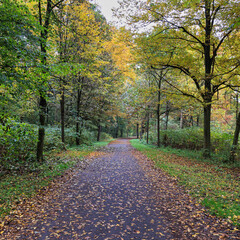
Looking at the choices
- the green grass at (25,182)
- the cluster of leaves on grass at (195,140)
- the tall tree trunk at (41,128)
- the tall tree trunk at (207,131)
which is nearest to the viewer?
the green grass at (25,182)

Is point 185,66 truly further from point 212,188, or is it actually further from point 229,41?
point 212,188

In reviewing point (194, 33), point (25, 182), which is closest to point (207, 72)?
point (194, 33)

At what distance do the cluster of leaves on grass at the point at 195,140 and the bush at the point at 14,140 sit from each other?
11.0 m

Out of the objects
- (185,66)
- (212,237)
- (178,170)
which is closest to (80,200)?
(212,237)

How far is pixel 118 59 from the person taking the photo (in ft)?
52.2

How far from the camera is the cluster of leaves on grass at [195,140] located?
10961mm

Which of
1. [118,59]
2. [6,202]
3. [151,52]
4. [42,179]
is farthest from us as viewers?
[118,59]

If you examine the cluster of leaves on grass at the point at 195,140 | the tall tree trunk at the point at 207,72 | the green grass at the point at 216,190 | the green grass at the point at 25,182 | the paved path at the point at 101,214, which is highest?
the tall tree trunk at the point at 207,72

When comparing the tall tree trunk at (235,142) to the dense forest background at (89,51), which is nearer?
the dense forest background at (89,51)

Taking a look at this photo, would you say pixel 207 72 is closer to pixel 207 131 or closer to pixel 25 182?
pixel 207 131

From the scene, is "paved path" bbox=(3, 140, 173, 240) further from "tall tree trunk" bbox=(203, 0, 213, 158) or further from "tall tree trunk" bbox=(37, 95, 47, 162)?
"tall tree trunk" bbox=(203, 0, 213, 158)

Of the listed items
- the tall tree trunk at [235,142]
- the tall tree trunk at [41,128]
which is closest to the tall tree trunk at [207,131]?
the tall tree trunk at [235,142]

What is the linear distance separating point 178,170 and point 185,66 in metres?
6.64

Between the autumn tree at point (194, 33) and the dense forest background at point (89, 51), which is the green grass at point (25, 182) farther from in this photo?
the autumn tree at point (194, 33)
